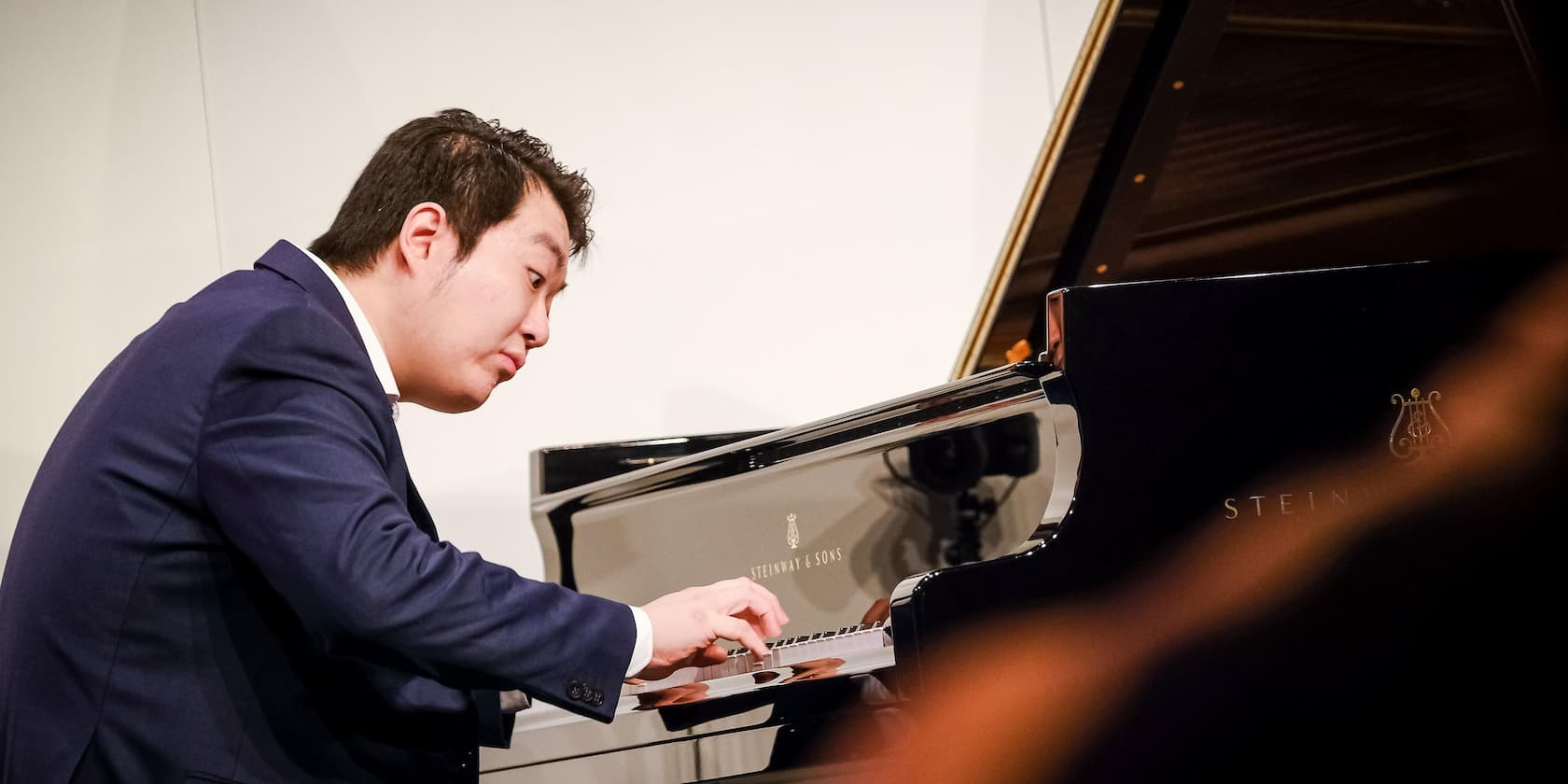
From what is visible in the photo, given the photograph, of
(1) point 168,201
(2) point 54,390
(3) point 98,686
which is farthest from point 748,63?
(3) point 98,686

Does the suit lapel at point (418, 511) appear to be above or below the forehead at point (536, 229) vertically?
below

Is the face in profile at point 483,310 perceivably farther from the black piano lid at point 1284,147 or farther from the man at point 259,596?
the black piano lid at point 1284,147

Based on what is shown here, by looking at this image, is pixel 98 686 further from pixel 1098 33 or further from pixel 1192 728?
pixel 1098 33

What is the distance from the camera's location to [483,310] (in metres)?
1.49

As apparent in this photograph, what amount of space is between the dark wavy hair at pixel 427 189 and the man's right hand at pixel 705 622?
0.50 metres

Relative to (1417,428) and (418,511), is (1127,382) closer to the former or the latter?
(1417,428)

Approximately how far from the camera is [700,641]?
136 cm

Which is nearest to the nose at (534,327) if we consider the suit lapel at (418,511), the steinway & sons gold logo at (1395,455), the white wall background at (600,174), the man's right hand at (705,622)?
the suit lapel at (418,511)

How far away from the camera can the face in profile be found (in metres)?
1.48

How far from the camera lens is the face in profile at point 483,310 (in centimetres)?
148

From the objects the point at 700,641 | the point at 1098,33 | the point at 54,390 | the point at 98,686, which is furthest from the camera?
the point at 54,390

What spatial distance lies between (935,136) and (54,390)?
2582 millimetres

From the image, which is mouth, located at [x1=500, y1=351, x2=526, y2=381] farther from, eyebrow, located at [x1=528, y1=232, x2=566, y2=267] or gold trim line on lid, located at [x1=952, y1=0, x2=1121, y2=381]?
gold trim line on lid, located at [x1=952, y1=0, x2=1121, y2=381]

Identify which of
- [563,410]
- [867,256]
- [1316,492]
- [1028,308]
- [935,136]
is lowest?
[1316,492]
